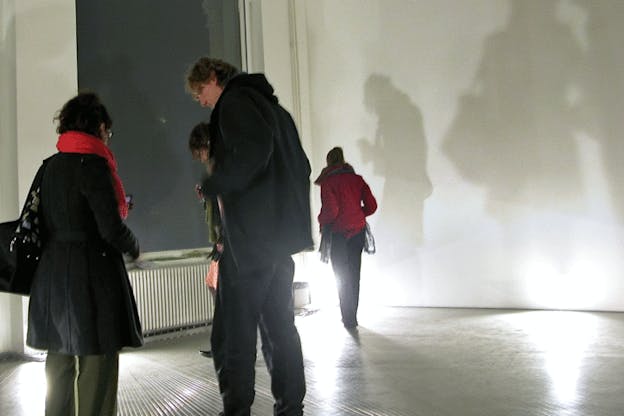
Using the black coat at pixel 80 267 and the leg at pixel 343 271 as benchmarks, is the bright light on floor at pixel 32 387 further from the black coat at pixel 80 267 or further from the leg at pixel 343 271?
the leg at pixel 343 271

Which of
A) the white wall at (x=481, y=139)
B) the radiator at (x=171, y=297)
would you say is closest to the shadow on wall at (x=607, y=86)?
the white wall at (x=481, y=139)

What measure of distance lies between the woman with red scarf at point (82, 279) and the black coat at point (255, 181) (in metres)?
0.35

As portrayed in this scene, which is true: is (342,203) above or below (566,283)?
above

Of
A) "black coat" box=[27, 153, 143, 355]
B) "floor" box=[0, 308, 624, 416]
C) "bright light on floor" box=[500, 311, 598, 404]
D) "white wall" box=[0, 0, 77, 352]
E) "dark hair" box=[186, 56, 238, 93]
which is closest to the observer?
"black coat" box=[27, 153, 143, 355]

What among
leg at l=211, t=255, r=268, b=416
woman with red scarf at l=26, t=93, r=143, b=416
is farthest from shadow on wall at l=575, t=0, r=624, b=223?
woman with red scarf at l=26, t=93, r=143, b=416

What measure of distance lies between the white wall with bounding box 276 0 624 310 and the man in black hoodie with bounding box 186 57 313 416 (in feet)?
10.7

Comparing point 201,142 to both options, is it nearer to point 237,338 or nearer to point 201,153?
point 201,153

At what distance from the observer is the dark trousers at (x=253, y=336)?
77.7 inches

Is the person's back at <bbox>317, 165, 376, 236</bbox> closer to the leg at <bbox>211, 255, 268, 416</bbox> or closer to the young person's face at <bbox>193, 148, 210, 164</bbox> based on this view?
the young person's face at <bbox>193, 148, 210, 164</bbox>

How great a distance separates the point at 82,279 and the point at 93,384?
0.34m

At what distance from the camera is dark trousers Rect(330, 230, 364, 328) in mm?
4469

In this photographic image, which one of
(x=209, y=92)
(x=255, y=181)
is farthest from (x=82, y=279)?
(x=209, y=92)

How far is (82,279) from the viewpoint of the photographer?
1.92 metres

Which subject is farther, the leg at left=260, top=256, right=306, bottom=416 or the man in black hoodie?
the leg at left=260, top=256, right=306, bottom=416
